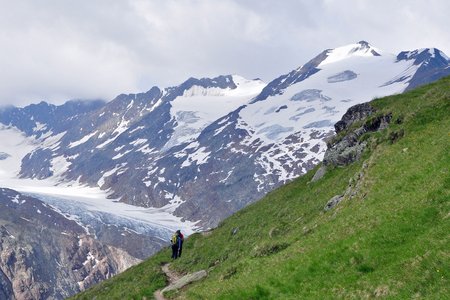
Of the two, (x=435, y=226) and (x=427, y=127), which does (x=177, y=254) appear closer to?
(x=427, y=127)

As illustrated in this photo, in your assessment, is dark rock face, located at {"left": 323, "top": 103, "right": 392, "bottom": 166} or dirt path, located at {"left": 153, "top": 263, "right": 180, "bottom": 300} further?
dark rock face, located at {"left": 323, "top": 103, "right": 392, "bottom": 166}

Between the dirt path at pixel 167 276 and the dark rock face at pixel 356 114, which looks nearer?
the dirt path at pixel 167 276

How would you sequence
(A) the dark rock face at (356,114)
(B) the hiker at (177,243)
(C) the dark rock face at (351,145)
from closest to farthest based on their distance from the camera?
(C) the dark rock face at (351,145), (B) the hiker at (177,243), (A) the dark rock face at (356,114)

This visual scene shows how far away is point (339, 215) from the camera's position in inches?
1136

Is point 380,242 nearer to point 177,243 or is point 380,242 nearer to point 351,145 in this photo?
point 351,145

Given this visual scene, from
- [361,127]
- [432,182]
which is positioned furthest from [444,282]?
[361,127]

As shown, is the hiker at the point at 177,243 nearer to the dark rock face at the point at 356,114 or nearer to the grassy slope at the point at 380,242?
the grassy slope at the point at 380,242

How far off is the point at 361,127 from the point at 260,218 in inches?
568

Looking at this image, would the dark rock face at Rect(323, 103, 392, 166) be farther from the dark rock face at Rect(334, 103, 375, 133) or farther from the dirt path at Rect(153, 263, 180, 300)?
the dirt path at Rect(153, 263, 180, 300)

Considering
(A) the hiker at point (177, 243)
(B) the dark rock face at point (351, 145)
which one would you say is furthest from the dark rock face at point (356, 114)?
(A) the hiker at point (177, 243)

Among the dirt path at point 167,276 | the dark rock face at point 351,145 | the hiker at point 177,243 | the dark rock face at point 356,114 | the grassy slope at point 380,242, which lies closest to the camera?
the grassy slope at point 380,242

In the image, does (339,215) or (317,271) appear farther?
(339,215)

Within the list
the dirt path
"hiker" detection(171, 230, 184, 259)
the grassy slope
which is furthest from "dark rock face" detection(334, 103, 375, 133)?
the dirt path

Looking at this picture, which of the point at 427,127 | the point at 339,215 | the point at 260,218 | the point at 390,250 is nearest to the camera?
the point at 390,250
